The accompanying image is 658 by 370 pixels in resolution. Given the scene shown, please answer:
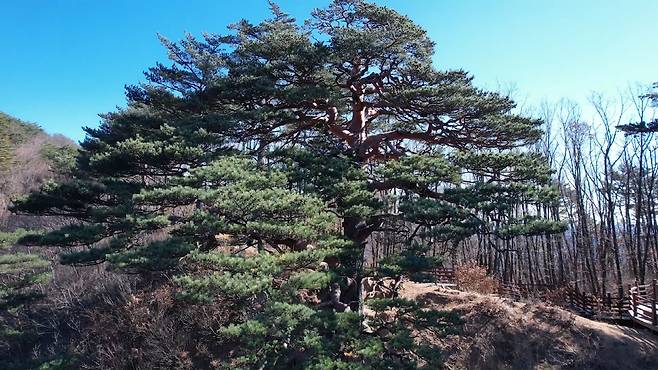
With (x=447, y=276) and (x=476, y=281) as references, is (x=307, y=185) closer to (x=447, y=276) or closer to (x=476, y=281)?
(x=476, y=281)

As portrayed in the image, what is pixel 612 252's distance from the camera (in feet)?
75.1

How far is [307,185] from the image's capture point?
9.58 metres

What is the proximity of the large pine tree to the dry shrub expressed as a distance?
7396 millimetres

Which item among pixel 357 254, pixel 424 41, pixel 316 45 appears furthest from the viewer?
pixel 424 41

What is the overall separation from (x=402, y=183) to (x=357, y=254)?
1999mm

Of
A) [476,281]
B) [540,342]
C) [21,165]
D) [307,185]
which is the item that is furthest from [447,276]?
[21,165]

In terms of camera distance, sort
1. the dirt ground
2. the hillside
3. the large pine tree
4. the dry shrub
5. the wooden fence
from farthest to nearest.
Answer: the hillside
the wooden fence
the dry shrub
the dirt ground
the large pine tree

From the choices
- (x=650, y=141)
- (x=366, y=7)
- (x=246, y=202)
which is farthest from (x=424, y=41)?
(x=650, y=141)

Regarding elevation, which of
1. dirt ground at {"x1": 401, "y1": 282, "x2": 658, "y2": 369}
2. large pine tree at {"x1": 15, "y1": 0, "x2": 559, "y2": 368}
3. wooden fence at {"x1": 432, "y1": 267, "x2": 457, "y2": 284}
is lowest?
dirt ground at {"x1": 401, "y1": 282, "x2": 658, "y2": 369}

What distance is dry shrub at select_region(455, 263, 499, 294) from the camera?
58.0 feet

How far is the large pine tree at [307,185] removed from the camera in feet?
26.1

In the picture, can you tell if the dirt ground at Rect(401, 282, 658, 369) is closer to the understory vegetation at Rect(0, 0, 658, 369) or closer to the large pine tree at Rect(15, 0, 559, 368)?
the understory vegetation at Rect(0, 0, 658, 369)

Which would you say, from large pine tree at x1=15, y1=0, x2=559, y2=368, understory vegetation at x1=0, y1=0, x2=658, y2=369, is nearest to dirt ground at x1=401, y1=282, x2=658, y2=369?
understory vegetation at x1=0, y1=0, x2=658, y2=369

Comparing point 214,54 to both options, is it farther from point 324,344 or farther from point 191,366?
point 324,344
